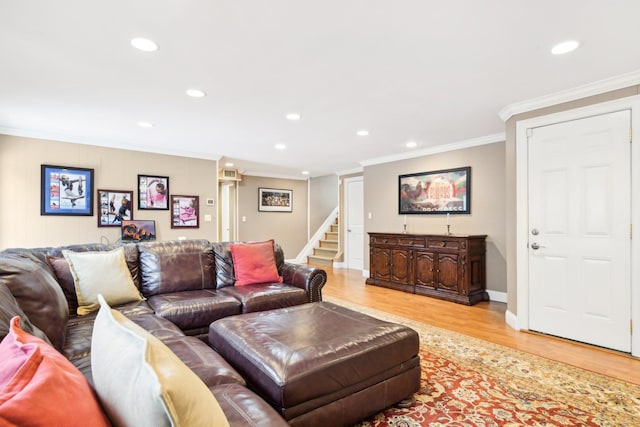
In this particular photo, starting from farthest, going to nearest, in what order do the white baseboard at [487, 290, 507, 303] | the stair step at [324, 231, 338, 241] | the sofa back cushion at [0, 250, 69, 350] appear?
the stair step at [324, 231, 338, 241] → the white baseboard at [487, 290, 507, 303] → the sofa back cushion at [0, 250, 69, 350]

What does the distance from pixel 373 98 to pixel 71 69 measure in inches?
98.0

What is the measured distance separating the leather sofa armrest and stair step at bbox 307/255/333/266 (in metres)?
4.34

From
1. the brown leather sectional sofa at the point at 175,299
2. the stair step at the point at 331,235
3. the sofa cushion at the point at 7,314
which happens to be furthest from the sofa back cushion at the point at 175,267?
the stair step at the point at 331,235

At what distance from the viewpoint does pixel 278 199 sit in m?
8.16

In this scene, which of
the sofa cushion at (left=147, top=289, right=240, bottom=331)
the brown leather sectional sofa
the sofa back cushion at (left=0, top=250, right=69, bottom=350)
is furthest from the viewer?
the sofa cushion at (left=147, top=289, right=240, bottom=331)

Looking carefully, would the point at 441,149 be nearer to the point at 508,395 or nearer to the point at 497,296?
the point at 497,296

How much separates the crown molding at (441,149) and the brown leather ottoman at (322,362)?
3.53m

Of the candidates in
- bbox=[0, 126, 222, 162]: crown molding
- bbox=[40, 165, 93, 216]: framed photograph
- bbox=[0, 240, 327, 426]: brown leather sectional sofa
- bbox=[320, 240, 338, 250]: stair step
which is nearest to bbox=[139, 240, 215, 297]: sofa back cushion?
bbox=[0, 240, 327, 426]: brown leather sectional sofa

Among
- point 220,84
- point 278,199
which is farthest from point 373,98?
point 278,199

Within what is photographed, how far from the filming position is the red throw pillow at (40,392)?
1.62 feet

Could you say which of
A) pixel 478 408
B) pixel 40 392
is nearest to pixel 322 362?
pixel 478 408

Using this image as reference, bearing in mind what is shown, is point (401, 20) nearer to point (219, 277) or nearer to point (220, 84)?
point (220, 84)

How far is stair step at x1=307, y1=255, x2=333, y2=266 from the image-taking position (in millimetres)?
7715

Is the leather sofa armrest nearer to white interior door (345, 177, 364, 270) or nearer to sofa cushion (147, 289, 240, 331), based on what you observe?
sofa cushion (147, 289, 240, 331)
